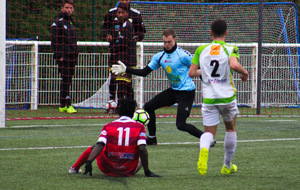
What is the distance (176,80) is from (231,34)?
7.92 meters

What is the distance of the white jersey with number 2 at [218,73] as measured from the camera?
5809 millimetres

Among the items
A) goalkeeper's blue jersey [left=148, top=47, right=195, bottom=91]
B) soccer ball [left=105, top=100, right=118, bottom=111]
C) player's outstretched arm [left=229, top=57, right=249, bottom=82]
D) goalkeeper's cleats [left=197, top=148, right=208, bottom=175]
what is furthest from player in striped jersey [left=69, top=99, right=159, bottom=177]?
soccer ball [left=105, top=100, right=118, bottom=111]

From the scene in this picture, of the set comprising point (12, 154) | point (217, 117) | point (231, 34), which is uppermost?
point (231, 34)

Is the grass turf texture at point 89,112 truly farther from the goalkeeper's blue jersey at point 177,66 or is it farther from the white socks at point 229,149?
the white socks at point 229,149

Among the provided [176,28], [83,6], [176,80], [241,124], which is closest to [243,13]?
[176,28]

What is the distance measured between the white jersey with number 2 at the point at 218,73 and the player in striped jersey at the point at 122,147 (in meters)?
0.82

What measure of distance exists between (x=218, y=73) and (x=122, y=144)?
123 centimetres

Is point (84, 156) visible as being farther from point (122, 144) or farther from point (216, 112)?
point (216, 112)

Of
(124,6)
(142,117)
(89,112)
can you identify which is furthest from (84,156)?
(89,112)

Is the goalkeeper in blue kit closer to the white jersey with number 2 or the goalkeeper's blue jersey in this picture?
the goalkeeper's blue jersey

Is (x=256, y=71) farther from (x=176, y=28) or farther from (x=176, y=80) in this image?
(x=176, y=80)

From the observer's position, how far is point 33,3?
56.5 ft

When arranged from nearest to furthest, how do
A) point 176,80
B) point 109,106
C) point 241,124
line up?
point 176,80 < point 241,124 < point 109,106

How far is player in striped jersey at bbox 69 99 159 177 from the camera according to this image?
5598mm
